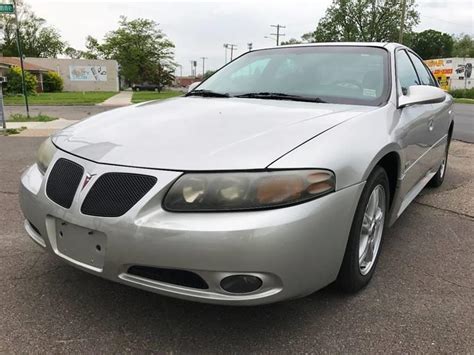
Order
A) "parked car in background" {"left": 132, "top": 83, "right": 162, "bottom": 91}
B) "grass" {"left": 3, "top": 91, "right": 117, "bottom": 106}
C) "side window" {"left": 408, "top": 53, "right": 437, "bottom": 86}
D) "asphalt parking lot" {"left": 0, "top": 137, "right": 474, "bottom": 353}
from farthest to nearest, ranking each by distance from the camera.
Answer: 1. "parked car in background" {"left": 132, "top": 83, "right": 162, "bottom": 91}
2. "grass" {"left": 3, "top": 91, "right": 117, "bottom": 106}
3. "side window" {"left": 408, "top": 53, "right": 437, "bottom": 86}
4. "asphalt parking lot" {"left": 0, "top": 137, "right": 474, "bottom": 353}

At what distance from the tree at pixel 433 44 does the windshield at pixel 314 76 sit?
303ft

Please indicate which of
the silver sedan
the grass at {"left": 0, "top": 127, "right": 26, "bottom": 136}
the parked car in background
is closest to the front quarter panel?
the silver sedan

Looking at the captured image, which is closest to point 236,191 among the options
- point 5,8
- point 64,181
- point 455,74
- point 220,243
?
point 220,243

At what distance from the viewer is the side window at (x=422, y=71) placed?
416cm

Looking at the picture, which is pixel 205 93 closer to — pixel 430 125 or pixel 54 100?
pixel 430 125

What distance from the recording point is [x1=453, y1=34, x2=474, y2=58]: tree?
88188 mm

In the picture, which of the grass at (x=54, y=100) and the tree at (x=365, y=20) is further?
the tree at (x=365, y=20)

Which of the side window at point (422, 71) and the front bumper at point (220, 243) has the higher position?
the side window at point (422, 71)

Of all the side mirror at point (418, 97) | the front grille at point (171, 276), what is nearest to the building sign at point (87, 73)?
the side mirror at point (418, 97)

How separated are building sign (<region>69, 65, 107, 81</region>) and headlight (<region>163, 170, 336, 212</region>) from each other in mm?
54005

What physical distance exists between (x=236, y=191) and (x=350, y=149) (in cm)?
66

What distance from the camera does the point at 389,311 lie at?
2.41 metres

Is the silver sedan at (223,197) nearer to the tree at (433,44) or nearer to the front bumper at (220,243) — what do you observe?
the front bumper at (220,243)

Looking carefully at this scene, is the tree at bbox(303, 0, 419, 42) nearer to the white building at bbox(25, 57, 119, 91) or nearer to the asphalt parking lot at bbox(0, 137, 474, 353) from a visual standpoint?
the white building at bbox(25, 57, 119, 91)
